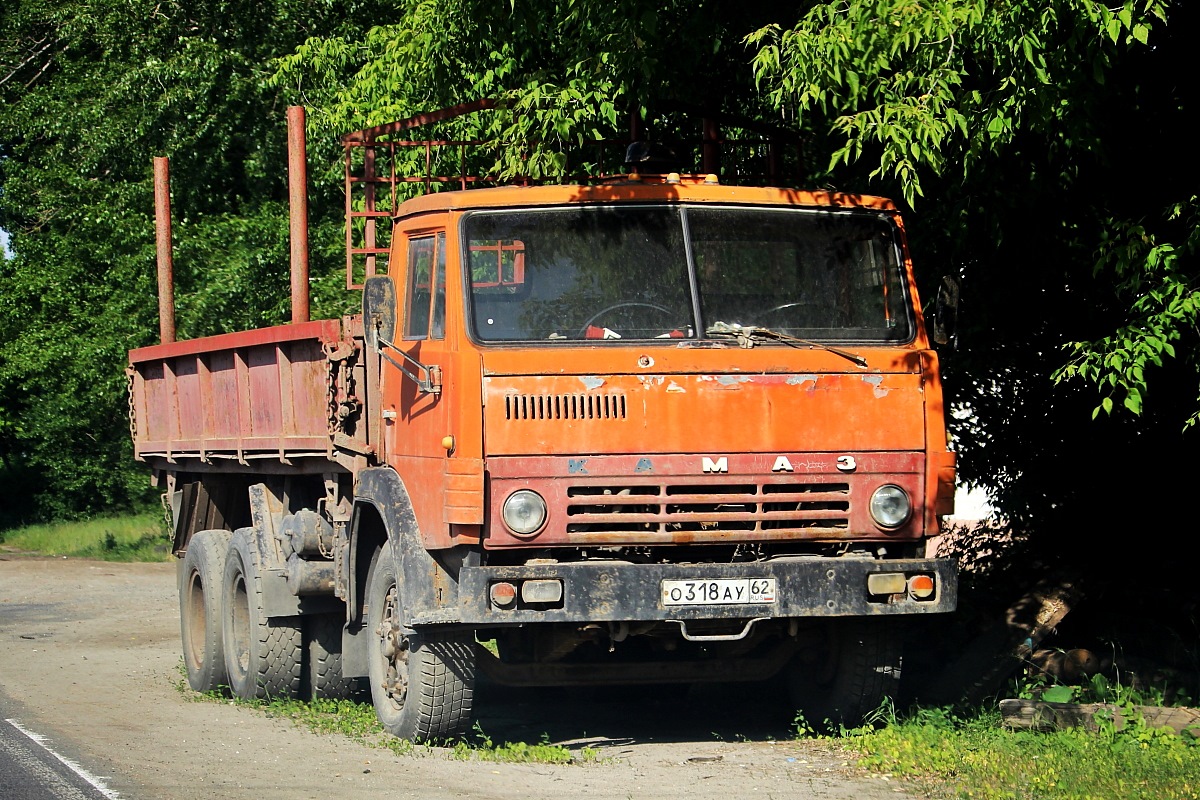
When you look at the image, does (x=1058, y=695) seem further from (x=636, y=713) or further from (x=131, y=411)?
(x=131, y=411)

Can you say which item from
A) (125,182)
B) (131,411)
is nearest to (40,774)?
(131,411)

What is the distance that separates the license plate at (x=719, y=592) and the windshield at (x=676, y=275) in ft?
3.72

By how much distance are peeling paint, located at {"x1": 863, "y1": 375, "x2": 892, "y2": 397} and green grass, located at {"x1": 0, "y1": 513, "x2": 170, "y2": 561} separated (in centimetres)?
1874

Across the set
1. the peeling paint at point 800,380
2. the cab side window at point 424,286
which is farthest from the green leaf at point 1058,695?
the cab side window at point 424,286

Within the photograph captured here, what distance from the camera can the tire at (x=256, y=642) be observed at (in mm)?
9797

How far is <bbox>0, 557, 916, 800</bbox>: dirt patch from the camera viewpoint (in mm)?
6812

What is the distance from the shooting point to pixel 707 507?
7195 mm

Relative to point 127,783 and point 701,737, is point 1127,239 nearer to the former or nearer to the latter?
point 701,737

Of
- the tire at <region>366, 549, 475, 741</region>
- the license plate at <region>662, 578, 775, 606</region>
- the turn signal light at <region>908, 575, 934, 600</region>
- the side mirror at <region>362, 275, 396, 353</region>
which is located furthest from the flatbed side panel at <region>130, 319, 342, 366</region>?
the turn signal light at <region>908, 575, 934, 600</region>

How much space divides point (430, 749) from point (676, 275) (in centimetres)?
254

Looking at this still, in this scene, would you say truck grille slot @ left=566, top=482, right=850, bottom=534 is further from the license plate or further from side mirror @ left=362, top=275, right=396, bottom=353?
Answer: side mirror @ left=362, top=275, right=396, bottom=353

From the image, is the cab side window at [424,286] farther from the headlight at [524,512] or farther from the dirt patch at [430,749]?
the dirt patch at [430,749]

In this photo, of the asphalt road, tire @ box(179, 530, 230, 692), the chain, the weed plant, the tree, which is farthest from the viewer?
the tree

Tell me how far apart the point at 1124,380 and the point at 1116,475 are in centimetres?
288
